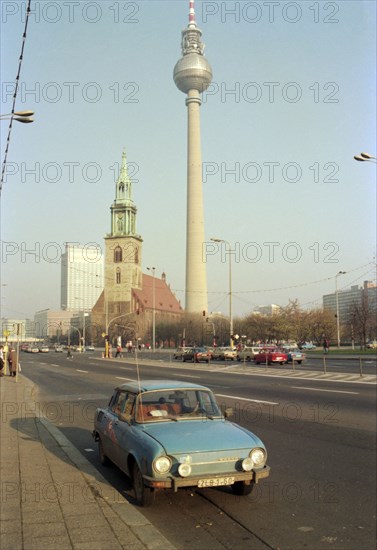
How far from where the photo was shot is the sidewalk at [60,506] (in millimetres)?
4539

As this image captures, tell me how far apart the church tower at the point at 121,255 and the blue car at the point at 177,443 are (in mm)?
113540

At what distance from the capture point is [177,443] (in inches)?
221

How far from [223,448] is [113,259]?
12045 cm

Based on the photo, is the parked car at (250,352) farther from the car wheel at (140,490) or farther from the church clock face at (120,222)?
the church clock face at (120,222)

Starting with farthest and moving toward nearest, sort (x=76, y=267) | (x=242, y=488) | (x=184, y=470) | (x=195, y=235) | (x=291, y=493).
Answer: (x=195, y=235) → (x=76, y=267) → (x=291, y=493) → (x=242, y=488) → (x=184, y=470)

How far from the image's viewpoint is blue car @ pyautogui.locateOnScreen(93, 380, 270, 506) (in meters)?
5.45

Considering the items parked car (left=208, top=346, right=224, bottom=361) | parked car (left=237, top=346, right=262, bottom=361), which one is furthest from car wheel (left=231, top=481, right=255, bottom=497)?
parked car (left=208, top=346, right=224, bottom=361)

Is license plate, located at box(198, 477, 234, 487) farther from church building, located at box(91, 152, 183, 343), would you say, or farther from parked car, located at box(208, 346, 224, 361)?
church building, located at box(91, 152, 183, 343)

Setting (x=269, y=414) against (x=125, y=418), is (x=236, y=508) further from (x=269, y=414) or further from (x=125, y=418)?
(x=269, y=414)

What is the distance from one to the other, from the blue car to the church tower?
373ft

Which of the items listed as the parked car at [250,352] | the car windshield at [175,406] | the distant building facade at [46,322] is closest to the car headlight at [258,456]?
the car windshield at [175,406]

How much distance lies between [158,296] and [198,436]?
137 metres

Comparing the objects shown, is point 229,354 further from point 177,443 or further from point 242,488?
point 177,443

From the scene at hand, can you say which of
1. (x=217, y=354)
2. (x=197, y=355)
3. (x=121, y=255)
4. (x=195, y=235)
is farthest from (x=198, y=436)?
(x=121, y=255)
